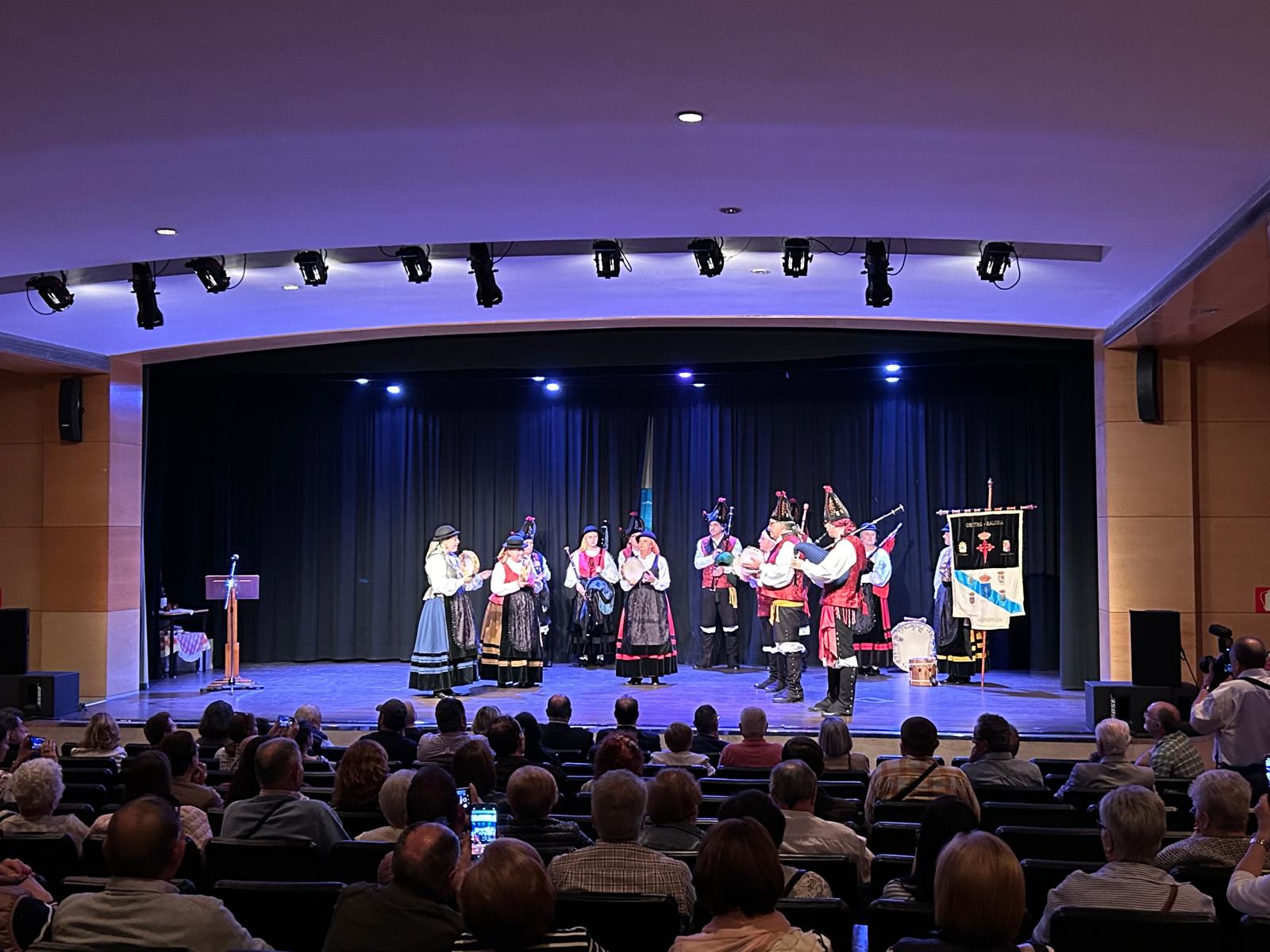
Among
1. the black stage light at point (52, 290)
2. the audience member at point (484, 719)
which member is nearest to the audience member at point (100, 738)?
the audience member at point (484, 719)

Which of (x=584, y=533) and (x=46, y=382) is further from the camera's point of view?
(x=584, y=533)

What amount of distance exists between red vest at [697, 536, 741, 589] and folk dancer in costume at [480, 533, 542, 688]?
2.31 meters

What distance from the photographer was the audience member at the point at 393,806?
354 centimetres

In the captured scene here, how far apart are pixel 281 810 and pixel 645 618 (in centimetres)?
783

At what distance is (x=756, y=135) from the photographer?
5359mm

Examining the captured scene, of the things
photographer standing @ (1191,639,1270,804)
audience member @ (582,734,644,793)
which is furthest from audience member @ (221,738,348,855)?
photographer standing @ (1191,639,1270,804)

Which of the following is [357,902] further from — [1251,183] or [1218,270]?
[1218,270]

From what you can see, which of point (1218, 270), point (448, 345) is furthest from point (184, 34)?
point (448, 345)

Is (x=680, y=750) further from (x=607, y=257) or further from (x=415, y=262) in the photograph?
(x=415, y=262)

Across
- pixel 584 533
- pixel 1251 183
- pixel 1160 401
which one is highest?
pixel 1251 183

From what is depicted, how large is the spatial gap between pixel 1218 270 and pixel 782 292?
10.5 ft

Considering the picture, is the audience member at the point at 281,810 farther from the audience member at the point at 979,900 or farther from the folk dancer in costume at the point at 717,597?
the folk dancer in costume at the point at 717,597

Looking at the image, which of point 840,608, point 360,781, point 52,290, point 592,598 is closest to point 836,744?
point 360,781

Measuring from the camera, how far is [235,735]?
527 centimetres
